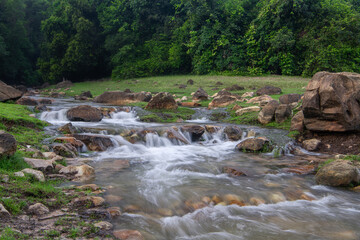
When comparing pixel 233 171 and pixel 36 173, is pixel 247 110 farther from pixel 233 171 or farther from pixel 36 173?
pixel 36 173

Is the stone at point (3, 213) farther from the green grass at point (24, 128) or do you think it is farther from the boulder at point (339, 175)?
the boulder at point (339, 175)

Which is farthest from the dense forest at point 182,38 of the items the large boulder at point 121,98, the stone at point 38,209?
the stone at point 38,209

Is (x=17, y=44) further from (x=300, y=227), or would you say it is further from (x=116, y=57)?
(x=300, y=227)

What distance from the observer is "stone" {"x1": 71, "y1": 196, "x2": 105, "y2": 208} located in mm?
4590

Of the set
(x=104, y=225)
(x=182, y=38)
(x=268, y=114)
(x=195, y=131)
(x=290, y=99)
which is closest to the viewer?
(x=104, y=225)

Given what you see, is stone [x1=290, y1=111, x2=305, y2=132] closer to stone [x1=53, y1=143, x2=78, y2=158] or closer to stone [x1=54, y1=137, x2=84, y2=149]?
stone [x1=54, y1=137, x2=84, y2=149]

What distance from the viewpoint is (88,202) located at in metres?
4.67

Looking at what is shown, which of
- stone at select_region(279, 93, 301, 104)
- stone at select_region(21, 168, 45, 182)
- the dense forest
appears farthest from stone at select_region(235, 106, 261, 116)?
the dense forest

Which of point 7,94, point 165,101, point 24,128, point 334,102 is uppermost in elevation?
point 334,102

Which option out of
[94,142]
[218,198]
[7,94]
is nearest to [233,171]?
[218,198]

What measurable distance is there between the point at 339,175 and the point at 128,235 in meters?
4.98

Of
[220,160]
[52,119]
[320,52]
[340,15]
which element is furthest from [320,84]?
[340,15]

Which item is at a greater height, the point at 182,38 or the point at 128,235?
the point at 182,38

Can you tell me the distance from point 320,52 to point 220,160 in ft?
75.7
